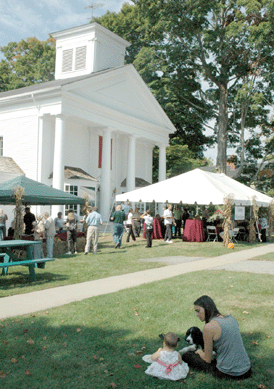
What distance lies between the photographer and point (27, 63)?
47.2 metres

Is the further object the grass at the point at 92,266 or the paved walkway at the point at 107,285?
the grass at the point at 92,266

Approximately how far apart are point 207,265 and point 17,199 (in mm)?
6206

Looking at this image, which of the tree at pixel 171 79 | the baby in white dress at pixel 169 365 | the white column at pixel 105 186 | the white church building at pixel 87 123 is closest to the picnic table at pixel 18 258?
the baby in white dress at pixel 169 365

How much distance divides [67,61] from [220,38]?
41.2 feet

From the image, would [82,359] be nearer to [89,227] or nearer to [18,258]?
[18,258]

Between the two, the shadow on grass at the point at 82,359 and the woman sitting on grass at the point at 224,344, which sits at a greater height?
the woman sitting on grass at the point at 224,344

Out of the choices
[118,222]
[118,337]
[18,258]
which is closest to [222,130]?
[118,222]

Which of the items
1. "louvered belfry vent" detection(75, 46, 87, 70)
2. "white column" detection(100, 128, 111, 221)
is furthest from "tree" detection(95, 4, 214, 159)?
"white column" detection(100, 128, 111, 221)

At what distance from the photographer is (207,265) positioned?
12.4 metres

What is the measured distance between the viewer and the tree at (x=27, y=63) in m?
44.2

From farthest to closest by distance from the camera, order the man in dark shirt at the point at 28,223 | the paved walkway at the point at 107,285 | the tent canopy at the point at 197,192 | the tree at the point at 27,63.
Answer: the tree at the point at 27,63 < the tent canopy at the point at 197,192 < the man in dark shirt at the point at 28,223 < the paved walkway at the point at 107,285

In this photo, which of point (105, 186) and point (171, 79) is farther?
point (171, 79)

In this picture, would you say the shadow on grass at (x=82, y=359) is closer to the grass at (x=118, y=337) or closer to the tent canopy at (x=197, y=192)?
the grass at (x=118, y=337)

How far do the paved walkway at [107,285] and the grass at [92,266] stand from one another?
401mm
